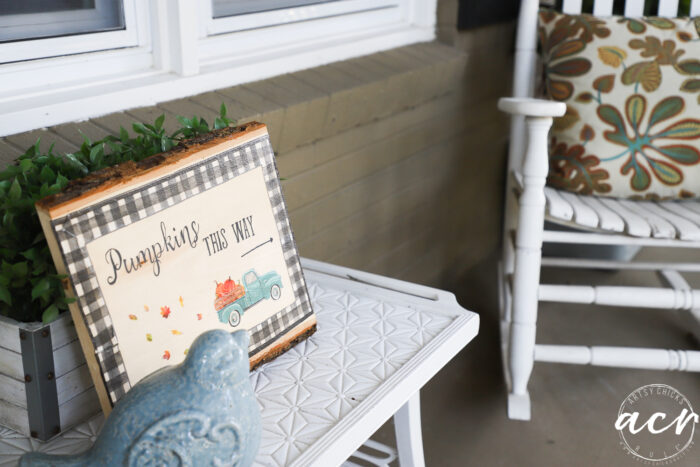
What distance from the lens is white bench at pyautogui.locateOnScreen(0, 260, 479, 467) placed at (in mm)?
676

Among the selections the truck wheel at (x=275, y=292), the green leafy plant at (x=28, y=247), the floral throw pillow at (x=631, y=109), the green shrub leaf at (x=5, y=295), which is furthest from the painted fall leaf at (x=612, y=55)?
the green shrub leaf at (x=5, y=295)

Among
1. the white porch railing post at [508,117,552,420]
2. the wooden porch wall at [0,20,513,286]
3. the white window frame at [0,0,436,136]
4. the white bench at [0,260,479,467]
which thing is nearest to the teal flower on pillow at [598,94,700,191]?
the white porch railing post at [508,117,552,420]

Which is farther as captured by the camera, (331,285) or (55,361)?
(331,285)

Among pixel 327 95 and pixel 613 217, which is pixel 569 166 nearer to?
pixel 613 217

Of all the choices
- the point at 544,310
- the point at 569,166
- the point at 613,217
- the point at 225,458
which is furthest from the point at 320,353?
the point at 544,310

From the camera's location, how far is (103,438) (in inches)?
23.0

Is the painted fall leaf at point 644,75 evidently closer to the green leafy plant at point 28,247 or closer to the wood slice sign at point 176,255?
the wood slice sign at point 176,255

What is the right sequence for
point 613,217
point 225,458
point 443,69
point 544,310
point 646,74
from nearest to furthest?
1. point 225,458
2. point 613,217
3. point 646,74
4. point 443,69
5. point 544,310

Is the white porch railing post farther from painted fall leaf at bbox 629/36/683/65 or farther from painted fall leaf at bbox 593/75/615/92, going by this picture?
painted fall leaf at bbox 629/36/683/65

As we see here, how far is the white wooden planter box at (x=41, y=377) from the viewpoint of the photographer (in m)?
0.64

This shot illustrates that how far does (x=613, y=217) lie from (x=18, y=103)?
1.19m

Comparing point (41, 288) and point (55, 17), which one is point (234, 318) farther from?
point (55, 17)

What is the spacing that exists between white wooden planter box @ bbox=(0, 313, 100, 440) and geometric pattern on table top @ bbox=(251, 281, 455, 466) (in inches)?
7.5

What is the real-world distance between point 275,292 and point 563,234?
3.06 ft
